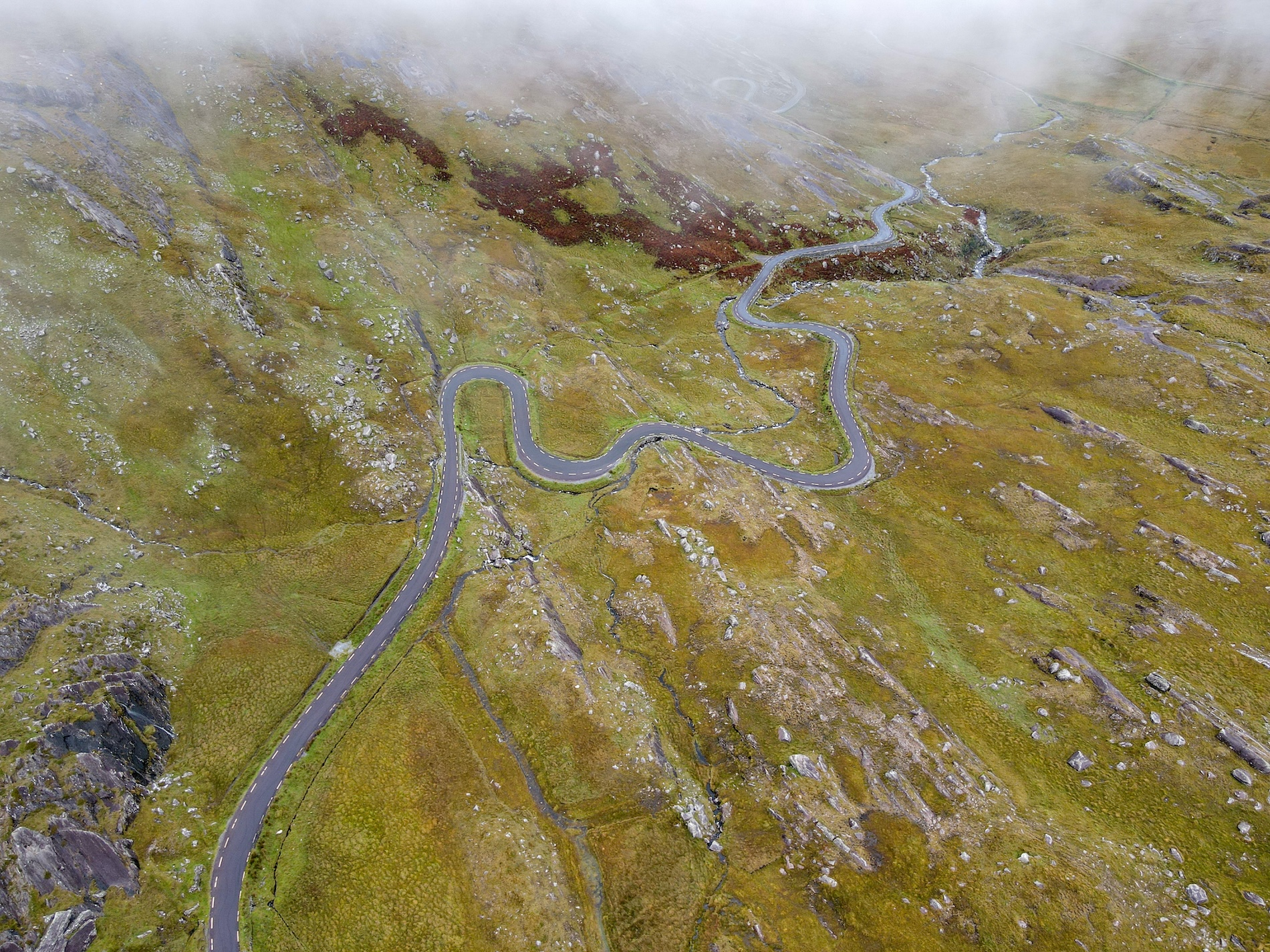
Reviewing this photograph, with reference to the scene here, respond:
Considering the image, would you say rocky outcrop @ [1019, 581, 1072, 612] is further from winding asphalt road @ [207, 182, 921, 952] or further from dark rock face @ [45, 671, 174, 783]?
dark rock face @ [45, 671, 174, 783]

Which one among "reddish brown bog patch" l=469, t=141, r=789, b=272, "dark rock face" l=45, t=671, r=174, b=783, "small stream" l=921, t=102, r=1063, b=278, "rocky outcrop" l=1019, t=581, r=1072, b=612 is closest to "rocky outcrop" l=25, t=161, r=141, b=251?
"dark rock face" l=45, t=671, r=174, b=783

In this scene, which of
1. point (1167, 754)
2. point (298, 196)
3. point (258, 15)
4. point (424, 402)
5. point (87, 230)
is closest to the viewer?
point (1167, 754)

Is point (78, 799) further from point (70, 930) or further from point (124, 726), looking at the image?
point (70, 930)

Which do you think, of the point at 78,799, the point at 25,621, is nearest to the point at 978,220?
the point at 25,621

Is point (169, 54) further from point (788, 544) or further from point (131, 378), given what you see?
point (788, 544)

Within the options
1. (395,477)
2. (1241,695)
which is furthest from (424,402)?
(1241,695)
